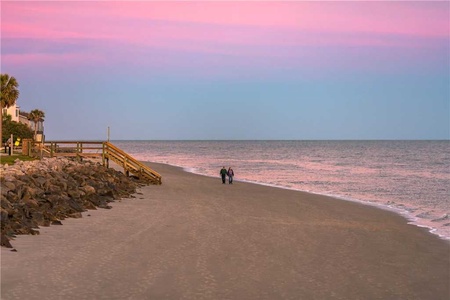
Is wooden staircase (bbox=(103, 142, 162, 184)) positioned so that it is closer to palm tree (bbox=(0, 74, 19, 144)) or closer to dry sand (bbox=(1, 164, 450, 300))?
dry sand (bbox=(1, 164, 450, 300))

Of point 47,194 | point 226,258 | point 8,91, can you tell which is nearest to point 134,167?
point 47,194

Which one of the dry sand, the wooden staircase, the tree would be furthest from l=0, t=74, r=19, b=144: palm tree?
the dry sand

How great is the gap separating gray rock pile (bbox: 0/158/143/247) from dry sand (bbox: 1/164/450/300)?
59 centimetres

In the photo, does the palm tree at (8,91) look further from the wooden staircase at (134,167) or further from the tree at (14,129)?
the wooden staircase at (134,167)

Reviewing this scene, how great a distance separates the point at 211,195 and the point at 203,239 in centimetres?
1486

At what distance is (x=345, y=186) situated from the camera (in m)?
42.6

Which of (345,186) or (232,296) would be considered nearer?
(232,296)

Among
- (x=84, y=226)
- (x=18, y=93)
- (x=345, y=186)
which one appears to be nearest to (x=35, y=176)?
(x=84, y=226)

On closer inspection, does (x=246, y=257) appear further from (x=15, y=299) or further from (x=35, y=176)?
(x=35, y=176)

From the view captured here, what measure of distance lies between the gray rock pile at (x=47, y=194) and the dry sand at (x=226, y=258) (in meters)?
0.59

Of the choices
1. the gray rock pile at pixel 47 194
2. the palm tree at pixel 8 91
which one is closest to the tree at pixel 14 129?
the palm tree at pixel 8 91

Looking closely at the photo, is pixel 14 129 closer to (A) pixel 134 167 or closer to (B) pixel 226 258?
(A) pixel 134 167

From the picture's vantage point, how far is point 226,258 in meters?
14.5

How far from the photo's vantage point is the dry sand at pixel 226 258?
1162 centimetres
